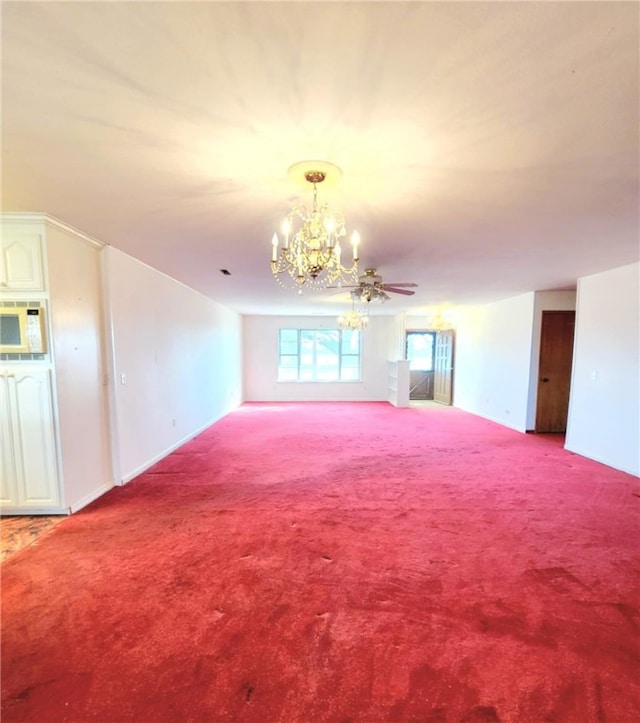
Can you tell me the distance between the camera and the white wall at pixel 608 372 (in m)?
3.80

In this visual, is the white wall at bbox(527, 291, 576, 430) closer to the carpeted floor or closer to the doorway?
the doorway

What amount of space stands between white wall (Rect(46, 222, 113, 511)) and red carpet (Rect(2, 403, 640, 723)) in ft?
1.04

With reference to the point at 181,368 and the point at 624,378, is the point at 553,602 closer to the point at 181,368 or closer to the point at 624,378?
the point at 624,378

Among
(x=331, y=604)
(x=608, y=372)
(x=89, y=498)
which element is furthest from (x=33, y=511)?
(x=608, y=372)

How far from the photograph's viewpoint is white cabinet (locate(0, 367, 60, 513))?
2.65 meters

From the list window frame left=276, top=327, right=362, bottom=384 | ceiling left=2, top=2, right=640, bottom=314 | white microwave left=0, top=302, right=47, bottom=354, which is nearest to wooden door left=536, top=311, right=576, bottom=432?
ceiling left=2, top=2, right=640, bottom=314

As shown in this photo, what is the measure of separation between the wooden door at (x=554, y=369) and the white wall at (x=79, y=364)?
6314mm

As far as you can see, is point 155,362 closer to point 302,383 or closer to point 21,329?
point 21,329

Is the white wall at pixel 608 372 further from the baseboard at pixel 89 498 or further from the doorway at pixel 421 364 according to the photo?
the baseboard at pixel 89 498

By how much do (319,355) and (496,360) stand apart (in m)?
4.35

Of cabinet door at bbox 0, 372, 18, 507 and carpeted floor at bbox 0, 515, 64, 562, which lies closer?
carpeted floor at bbox 0, 515, 64, 562

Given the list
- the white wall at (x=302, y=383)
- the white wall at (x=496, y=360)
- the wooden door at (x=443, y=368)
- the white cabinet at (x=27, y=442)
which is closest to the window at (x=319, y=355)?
the white wall at (x=302, y=383)

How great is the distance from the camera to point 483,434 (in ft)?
18.3

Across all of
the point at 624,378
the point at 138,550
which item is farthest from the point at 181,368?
the point at 624,378
